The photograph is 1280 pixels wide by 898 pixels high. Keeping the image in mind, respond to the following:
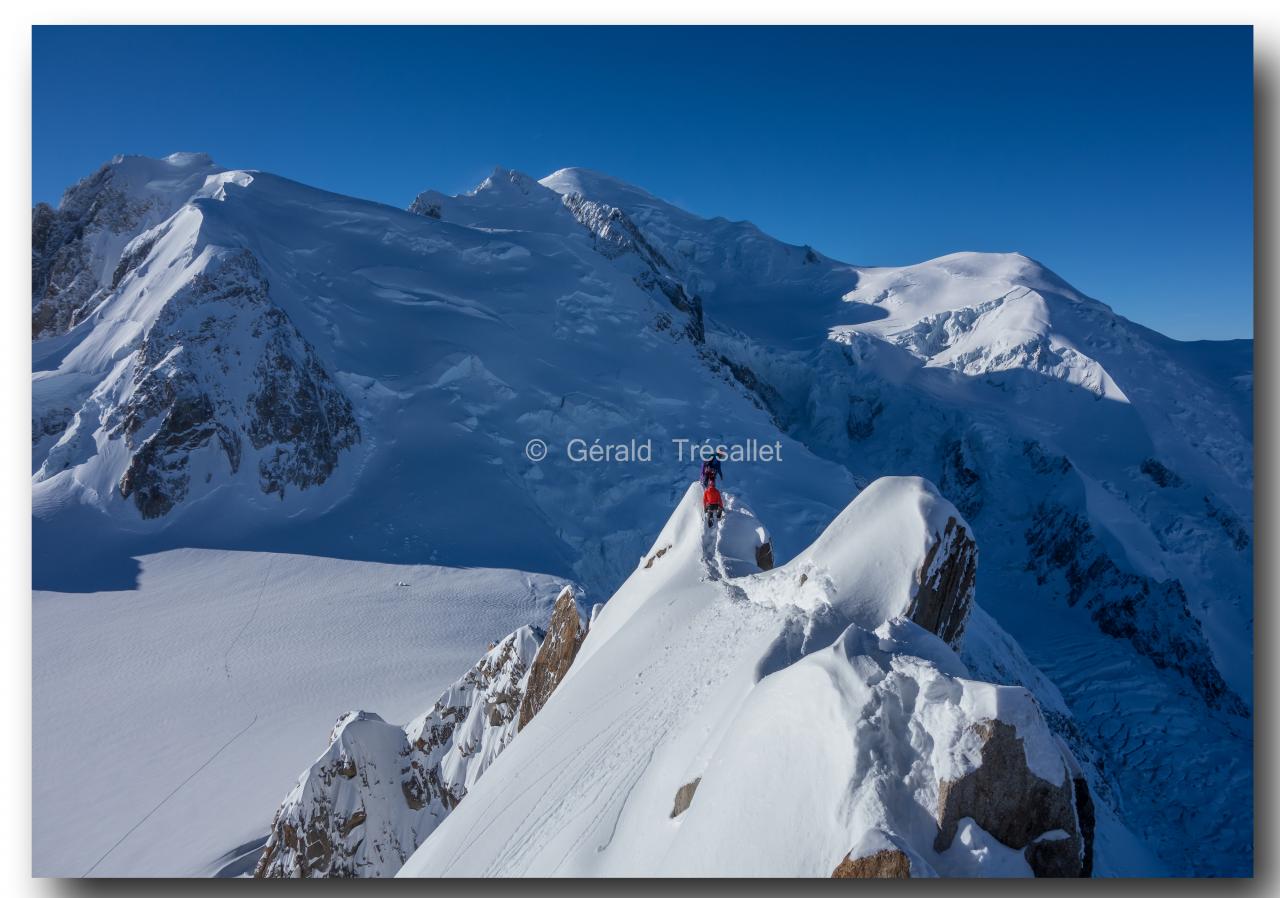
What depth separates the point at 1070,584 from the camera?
4562cm

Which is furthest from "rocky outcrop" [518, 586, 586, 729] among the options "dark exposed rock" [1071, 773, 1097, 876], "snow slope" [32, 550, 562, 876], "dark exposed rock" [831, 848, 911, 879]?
"dark exposed rock" [831, 848, 911, 879]

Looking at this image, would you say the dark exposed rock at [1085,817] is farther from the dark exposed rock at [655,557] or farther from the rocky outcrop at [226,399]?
the rocky outcrop at [226,399]

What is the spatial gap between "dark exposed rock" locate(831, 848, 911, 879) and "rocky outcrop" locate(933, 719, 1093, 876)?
0.61 meters

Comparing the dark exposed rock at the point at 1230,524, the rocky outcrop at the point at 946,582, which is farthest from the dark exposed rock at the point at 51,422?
the dark exposed rock at the point at 1230,524

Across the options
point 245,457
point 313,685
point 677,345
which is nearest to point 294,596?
point 313,685

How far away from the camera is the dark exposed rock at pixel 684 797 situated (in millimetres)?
6586

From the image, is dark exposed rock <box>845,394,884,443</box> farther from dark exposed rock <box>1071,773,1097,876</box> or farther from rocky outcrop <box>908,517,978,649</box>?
dark exposed rock <box>1071,773,1097,876</box>

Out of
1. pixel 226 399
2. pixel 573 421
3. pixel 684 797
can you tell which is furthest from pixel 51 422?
pixel 684 797

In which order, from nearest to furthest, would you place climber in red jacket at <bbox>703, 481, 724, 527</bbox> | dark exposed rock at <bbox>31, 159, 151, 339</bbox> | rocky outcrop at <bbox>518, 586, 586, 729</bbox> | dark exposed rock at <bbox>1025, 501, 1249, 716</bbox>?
climber in red jacket at <bbox>703, 481, 724, 527</bbox>, rocky outcrop at <bbox>518, 586, 586, 729</bbox>, dark exposed rock at <bbox>1025, 501, 1249, 716</bbox>, dark exposed rock at <bbox>31, 159, 151, 339</bbox>

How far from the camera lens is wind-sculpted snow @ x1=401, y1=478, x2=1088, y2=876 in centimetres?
548

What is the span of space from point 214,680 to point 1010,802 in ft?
70.3

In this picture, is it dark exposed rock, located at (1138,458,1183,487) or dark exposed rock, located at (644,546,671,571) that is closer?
dark exposed rock, located at (644,546,671,571)

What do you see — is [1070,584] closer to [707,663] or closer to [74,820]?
[707,663]

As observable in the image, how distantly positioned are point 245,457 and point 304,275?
14316 mm
